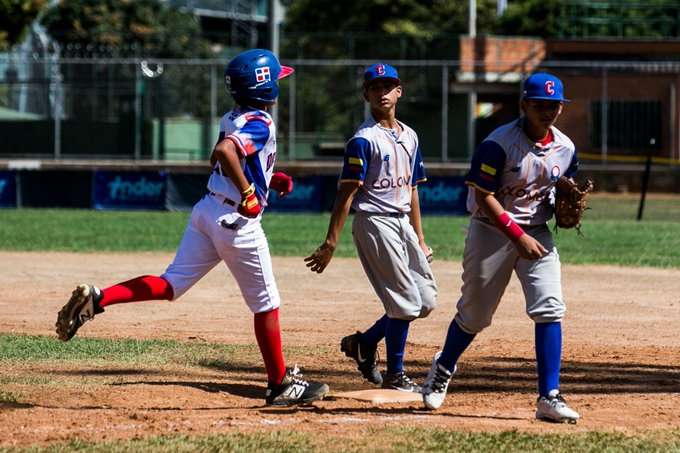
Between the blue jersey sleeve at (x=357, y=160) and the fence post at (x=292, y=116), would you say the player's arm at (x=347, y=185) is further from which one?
the fence post at (x=292, y=116)

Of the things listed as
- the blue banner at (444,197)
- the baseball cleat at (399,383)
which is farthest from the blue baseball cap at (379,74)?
the blue banner at (444,197)

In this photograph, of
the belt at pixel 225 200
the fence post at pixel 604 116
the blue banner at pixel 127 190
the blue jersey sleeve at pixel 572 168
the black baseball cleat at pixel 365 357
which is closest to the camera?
the belt at pixel 225 200

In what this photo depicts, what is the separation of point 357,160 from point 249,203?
96cm

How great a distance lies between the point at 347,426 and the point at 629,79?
26.6 meters

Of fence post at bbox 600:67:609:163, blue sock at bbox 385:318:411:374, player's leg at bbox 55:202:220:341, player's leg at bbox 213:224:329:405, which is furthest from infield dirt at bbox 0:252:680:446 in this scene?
fence post at bbox 600:67:609:163

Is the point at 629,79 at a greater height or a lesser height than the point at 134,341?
greater

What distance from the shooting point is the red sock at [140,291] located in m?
6.92

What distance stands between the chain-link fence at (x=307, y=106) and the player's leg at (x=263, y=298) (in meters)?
21.4

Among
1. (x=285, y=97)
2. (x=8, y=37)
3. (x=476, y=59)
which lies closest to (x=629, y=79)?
(x=476, y=59)

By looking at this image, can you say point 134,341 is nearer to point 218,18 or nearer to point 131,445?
point 131,445

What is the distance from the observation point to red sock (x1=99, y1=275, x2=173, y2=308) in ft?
22.7

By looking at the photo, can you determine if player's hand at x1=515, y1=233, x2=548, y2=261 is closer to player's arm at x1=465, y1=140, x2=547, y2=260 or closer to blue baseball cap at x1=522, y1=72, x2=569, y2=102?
player's arm at x1=465, y1=140, x2=547, y2=260

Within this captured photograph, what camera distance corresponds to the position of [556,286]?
6777 mm

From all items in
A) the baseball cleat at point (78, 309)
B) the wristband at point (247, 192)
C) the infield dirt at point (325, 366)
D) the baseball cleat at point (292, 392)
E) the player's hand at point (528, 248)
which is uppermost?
the wristband at point (247, 192)
